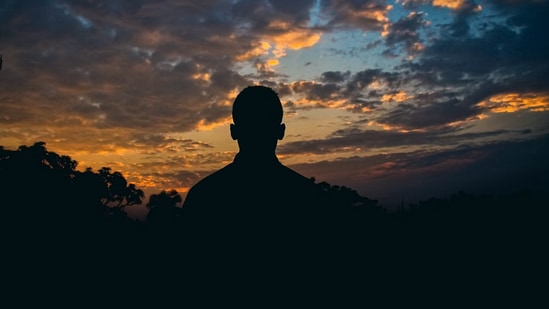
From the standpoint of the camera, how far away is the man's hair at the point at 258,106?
2979 mm

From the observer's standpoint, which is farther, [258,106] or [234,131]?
[234,131]

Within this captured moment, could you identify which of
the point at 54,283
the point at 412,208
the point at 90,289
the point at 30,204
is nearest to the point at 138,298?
the point at 90,289

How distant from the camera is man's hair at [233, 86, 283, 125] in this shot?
9.77 ft

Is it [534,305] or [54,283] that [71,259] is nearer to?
[54,283]

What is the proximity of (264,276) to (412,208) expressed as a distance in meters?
3.65

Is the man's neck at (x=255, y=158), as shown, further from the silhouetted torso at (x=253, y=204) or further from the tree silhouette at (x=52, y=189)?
the tree silhouette at (x=52, y=189)

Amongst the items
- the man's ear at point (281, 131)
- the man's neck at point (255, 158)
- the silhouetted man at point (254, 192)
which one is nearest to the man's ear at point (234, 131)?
the silhouetted man at point (254, 192)

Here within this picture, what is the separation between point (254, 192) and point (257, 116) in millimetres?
596

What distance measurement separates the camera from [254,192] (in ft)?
9.14

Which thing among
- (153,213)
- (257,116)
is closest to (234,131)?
(257,116)

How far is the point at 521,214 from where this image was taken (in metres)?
4.42

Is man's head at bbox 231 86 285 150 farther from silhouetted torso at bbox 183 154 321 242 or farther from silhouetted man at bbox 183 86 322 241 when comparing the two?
silhouetted torso at bbox 183 154 321 242

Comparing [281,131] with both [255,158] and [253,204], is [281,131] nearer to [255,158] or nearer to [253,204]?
[255,158]

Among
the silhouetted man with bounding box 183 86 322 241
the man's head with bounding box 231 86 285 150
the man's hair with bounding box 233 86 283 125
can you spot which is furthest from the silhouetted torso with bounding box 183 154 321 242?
the man's hair with bounding box 233 86 283 125
